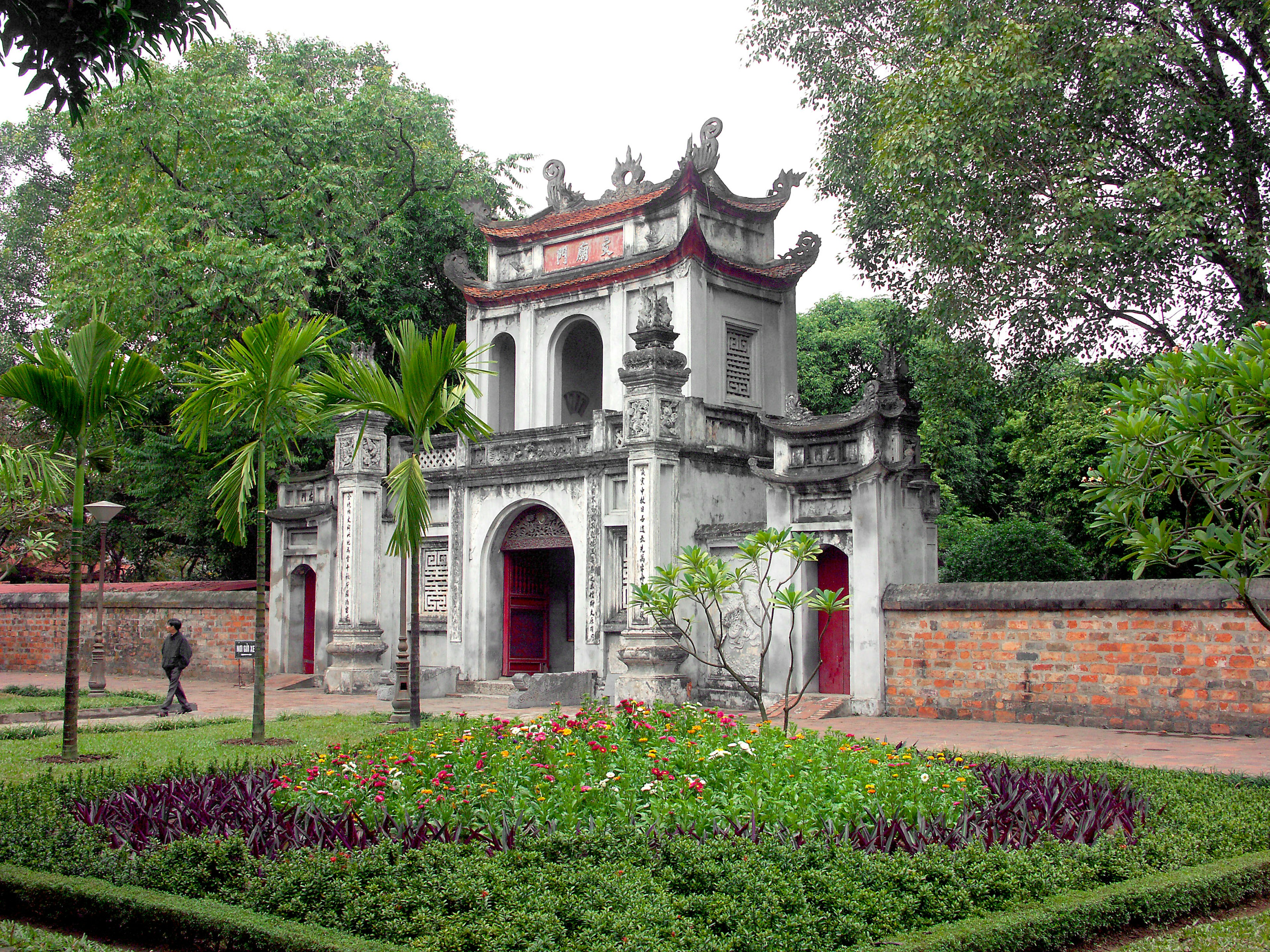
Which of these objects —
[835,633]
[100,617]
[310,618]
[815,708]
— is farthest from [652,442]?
[100,617]

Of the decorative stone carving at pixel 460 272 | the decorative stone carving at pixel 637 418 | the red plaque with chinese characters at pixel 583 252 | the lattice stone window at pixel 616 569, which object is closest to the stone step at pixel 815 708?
the lattice stone window at pixel 616 569

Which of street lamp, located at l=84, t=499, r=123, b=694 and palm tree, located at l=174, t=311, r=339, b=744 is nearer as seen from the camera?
palm tree, located at l=174, t=311, r=339, b=744

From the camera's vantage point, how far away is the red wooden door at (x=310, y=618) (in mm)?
23312

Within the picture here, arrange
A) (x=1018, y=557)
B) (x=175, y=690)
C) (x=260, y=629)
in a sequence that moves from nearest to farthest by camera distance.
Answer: (x=260, y=629) < (x=175, y=690) < (x=1018, y=557)

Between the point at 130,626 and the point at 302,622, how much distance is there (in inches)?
195

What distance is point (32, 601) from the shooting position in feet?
89.6

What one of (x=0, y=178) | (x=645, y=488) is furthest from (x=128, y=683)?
(x=0, y=178)

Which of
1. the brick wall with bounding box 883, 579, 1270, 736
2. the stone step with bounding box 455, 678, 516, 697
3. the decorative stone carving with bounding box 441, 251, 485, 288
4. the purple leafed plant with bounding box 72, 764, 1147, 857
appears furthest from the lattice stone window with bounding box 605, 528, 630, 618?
the purple leafed plant with bounding box 72, 764, 1147, 857

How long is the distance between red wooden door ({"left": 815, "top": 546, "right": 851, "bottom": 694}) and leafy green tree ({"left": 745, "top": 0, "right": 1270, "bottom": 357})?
3.87 meters

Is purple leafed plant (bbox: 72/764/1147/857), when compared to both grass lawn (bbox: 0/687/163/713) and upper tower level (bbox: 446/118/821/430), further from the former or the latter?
upper tower level (bbox: 446/118/821/430)

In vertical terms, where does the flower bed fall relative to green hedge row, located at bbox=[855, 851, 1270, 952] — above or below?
above

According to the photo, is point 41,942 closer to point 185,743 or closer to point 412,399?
point 185,743

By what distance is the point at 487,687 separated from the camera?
1930cm

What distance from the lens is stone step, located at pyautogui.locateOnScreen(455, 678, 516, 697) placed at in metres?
19.1
